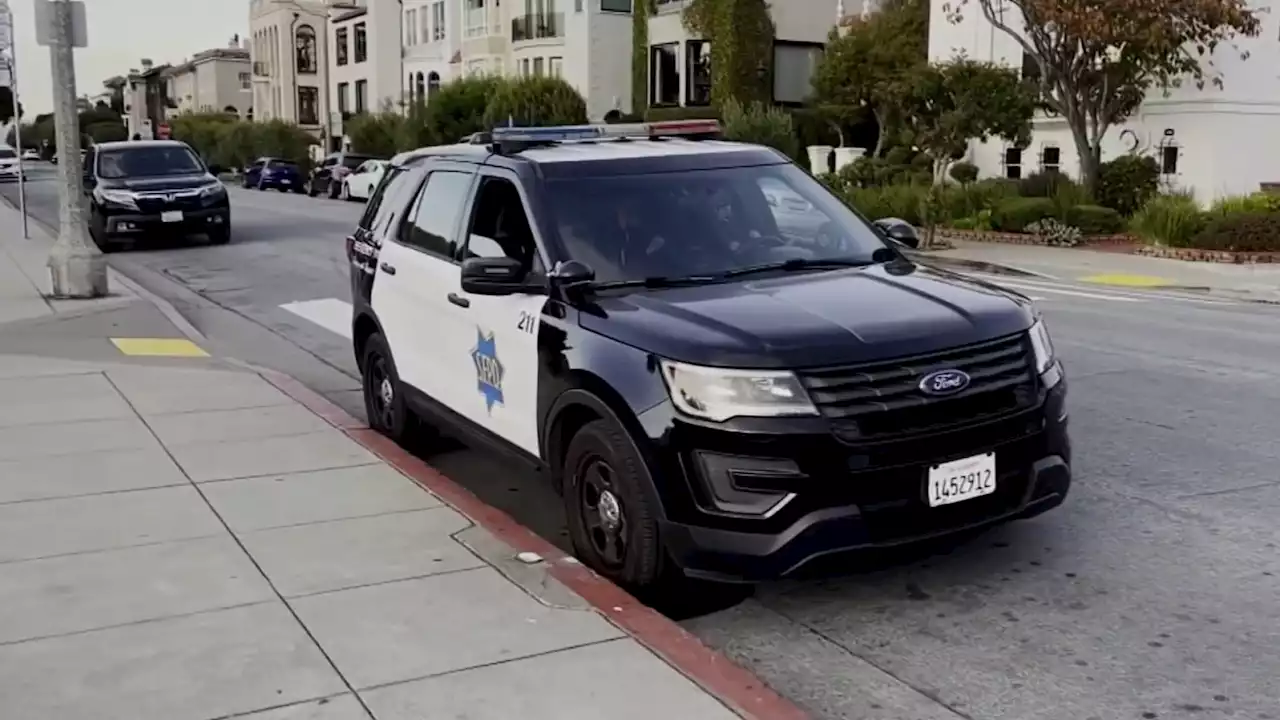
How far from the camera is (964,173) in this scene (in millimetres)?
28078

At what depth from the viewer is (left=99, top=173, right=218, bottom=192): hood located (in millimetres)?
21031

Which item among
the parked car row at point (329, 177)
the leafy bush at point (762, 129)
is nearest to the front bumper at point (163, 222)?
the parked car row at point (329, 177)

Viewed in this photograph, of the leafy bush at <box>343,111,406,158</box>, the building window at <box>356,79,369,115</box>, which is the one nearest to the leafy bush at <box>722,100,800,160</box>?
the leafy bush at <box>343,111,406,158</box>

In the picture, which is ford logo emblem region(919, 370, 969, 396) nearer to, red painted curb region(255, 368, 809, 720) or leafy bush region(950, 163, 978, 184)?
red painted curb region(255, 368, 809, 720)

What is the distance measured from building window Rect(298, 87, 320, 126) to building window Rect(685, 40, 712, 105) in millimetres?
49546

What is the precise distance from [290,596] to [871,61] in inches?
1141

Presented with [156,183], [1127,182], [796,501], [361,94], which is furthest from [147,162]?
[361,94]

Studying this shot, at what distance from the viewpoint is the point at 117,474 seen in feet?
23.0

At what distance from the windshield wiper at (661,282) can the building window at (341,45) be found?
74.0 metres

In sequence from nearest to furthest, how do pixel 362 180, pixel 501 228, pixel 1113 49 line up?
pixel 501 228 → pixel 1113 49 → pixel 362 180

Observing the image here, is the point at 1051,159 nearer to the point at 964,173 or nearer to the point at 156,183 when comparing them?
the point at 964,173

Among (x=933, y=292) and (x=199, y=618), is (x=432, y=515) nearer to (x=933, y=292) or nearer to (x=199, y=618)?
(x=199, y=618)

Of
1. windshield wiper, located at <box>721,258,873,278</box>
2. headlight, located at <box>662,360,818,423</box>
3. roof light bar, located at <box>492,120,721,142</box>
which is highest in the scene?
roof light bar, located at <box>492,120,721,142</box>

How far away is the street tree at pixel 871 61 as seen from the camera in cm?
3194
